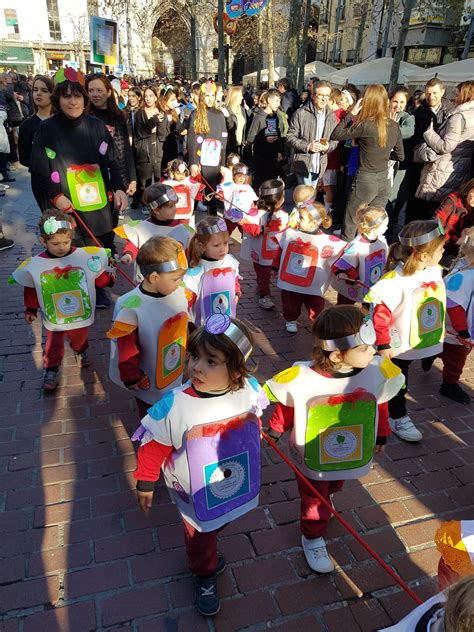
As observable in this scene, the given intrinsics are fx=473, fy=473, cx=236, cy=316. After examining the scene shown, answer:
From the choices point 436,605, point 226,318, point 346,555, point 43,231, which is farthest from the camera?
point 43,231

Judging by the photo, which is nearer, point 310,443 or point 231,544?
point 310,443

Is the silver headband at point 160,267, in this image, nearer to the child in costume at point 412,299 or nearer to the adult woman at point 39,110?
the child in costume at point 412,299

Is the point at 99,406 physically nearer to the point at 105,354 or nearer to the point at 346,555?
the point at 105,354

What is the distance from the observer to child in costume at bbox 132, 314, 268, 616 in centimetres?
188

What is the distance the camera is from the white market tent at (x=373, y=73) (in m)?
17.2

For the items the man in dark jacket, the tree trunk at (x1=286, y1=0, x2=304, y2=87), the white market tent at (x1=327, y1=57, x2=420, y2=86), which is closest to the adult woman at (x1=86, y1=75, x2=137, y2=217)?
the man in dark jacket

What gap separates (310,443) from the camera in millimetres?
2252

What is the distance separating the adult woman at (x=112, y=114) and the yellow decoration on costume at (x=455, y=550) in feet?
14.4

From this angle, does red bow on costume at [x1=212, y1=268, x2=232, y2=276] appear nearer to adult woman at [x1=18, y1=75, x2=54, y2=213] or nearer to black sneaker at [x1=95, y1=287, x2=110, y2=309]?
black sneaker at [x1=95, y1=287, x2=110, y2=309]

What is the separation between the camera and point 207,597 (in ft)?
7.08

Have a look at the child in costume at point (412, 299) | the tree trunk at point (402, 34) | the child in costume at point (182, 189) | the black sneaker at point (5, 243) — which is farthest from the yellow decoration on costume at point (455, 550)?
the tree trunk at point (402, 34)

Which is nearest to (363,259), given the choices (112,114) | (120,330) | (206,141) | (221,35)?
(120,330)

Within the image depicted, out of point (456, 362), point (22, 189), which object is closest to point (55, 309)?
point (456, 362)

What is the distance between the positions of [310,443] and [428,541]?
3.29 feet
